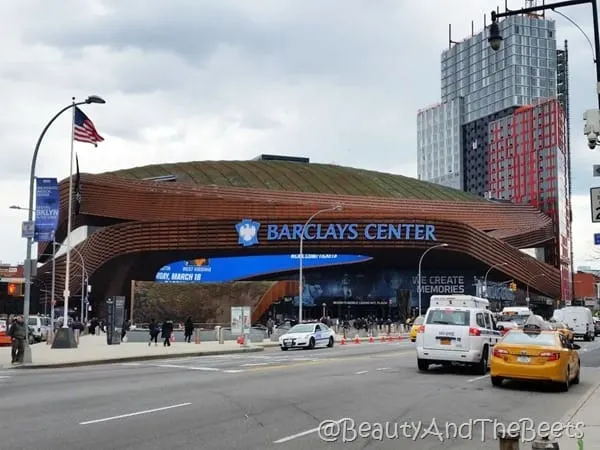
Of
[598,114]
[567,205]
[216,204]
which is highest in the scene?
[567,205]

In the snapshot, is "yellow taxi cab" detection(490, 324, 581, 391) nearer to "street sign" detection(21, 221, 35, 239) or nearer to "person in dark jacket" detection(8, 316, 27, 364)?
"person in dark jacket" detection(8, 316, 27, 364)

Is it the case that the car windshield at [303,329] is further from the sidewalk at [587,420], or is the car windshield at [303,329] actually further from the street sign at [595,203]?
the street sign at [595,203]

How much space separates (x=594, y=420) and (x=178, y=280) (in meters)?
80.6

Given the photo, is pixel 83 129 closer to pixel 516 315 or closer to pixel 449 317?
pixel 449 317

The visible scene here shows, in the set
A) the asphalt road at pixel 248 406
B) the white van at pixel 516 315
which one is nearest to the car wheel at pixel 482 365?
the asphalt road at pixel 248 406

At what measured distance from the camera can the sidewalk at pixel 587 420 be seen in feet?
31.9

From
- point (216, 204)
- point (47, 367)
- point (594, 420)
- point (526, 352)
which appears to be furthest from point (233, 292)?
point (594, 420)

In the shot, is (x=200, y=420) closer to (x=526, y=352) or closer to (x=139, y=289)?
(x=526, y=352)

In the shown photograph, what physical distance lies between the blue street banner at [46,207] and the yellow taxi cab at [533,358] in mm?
17969

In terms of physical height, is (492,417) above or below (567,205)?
below

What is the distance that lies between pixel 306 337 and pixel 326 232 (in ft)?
159

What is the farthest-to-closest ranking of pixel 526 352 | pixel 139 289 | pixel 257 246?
pixel 257 246, pixel 139 289, pixel 526 352

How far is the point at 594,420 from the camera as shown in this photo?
474 inches

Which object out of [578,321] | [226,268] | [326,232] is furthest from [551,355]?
[226,268]
